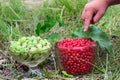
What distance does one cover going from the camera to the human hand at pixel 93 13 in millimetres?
1758

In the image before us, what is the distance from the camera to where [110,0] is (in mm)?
1836

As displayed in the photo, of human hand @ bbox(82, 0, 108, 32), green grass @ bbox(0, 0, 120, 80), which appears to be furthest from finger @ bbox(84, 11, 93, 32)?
green grass @ bbox(0, 0, 120, 80)

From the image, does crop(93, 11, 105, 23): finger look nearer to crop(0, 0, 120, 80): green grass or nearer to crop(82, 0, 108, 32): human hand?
crop(82, 0, 108, 32): human hand

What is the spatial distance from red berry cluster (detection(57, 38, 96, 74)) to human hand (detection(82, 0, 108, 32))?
99 millimetres

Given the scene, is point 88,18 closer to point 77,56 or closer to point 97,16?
point 97,16

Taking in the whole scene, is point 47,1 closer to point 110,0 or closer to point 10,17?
point 10,17

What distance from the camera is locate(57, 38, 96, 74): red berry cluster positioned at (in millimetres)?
1684

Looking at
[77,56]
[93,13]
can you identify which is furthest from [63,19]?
[77,56]

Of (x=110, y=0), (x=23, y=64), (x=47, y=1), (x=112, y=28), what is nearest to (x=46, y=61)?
(x=23, y=64)

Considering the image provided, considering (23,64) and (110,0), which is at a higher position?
(110,0)

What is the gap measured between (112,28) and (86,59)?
0.59 metres

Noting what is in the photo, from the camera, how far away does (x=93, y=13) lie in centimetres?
178

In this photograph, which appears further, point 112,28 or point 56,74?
point 112,28

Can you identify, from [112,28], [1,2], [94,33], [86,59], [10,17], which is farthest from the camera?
[1,2]
